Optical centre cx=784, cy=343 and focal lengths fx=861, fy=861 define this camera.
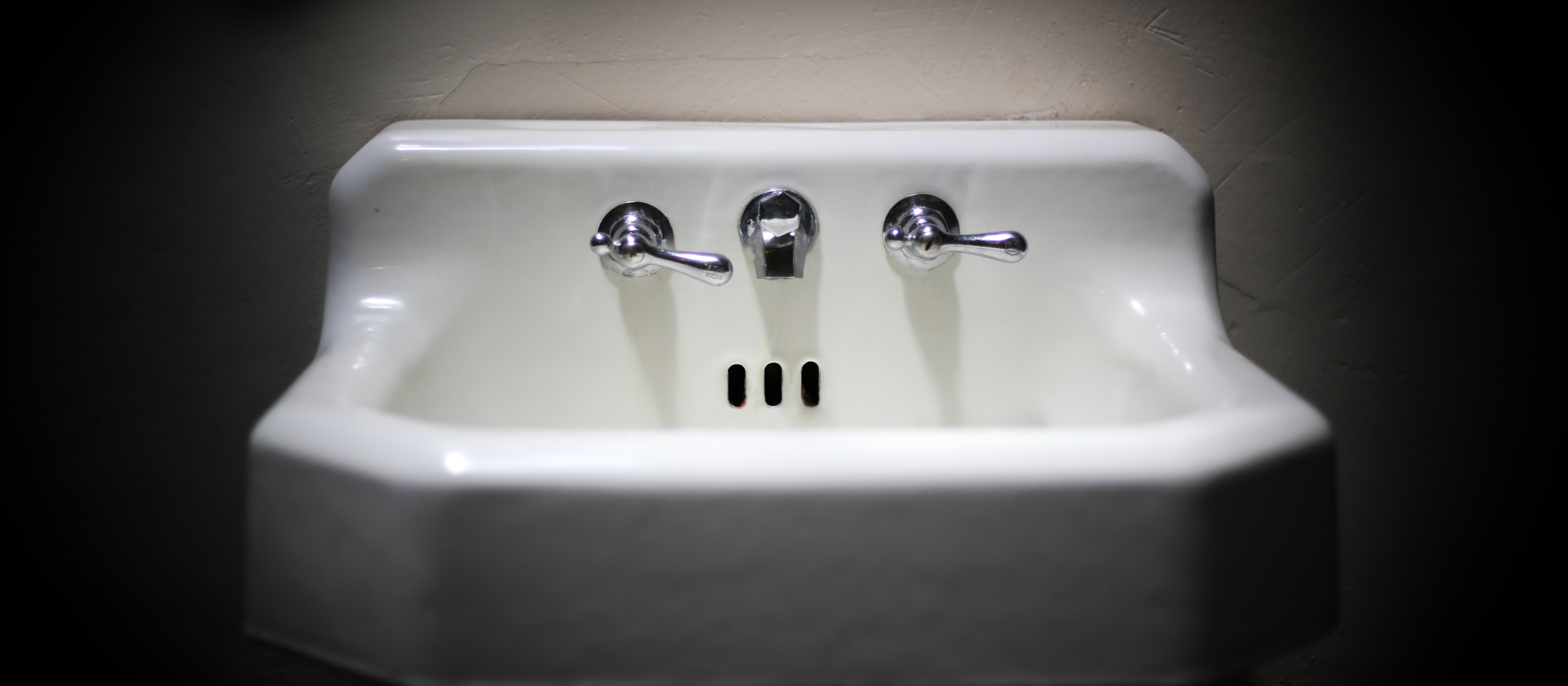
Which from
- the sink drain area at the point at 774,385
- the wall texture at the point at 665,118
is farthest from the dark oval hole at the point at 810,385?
the wall texture at the point at 665,118

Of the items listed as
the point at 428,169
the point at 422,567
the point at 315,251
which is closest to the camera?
the point at 422,567

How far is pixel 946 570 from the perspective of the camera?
290 millimetres

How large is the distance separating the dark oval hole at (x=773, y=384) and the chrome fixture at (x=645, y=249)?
0.08 m

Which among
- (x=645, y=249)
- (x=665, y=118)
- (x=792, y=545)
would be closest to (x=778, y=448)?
(x=792, y=545)

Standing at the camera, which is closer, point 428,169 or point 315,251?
point 428,169

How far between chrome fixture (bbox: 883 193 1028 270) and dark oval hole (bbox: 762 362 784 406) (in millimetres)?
95

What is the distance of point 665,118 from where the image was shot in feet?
1.90

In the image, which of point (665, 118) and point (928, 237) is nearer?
point (928, 237)

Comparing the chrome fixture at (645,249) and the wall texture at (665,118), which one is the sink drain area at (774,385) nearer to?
the chrome fixture at (645,249)

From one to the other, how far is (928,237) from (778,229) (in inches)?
3.3

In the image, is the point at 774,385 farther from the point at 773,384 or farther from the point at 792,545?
the point at 792,545

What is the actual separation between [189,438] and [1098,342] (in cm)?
61

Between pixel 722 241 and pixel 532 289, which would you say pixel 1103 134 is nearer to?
pixel 722 241

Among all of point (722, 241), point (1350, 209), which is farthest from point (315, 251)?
point (1350, 209)
